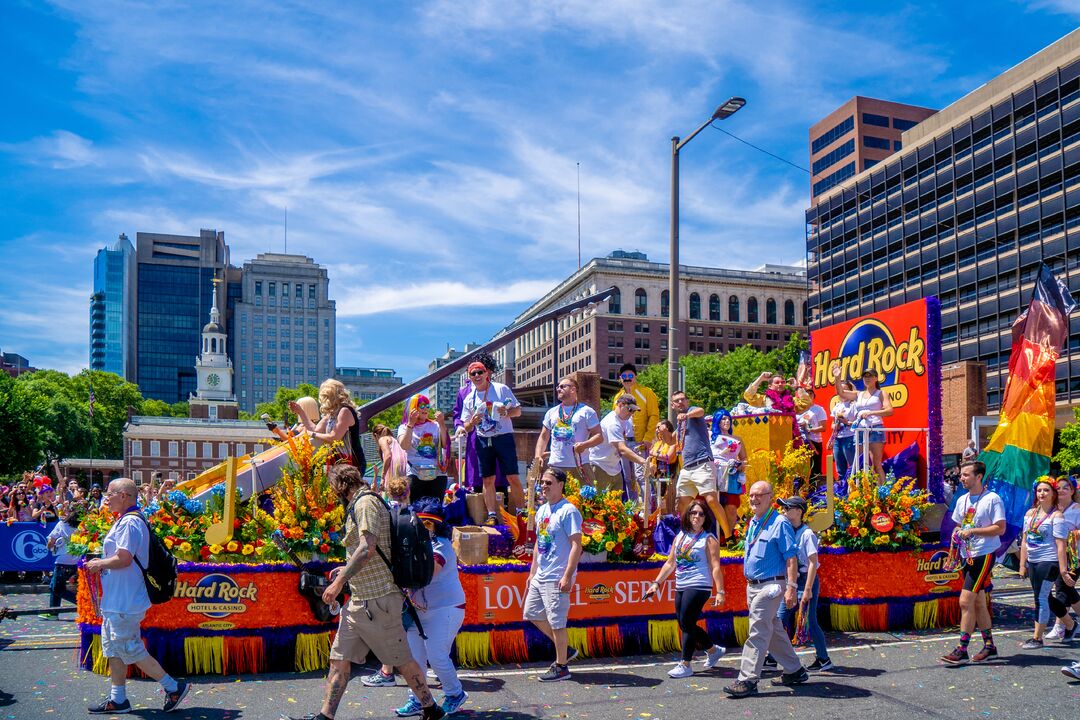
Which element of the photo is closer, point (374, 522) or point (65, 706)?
point (374, 522)

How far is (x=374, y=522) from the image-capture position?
637cm

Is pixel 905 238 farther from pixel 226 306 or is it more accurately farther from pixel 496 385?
pixel 226 306

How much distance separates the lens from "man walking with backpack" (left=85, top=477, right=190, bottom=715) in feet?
22.5

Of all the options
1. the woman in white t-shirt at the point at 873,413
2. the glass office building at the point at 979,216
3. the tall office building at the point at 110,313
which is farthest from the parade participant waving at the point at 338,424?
the tall office building at the point at 110,313

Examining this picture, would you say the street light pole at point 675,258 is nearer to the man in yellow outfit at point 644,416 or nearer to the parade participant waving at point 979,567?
the man in yellow outfit at point 644,416

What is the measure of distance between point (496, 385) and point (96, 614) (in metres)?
4.83

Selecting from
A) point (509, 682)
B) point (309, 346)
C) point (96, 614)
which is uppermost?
point (309, 346)

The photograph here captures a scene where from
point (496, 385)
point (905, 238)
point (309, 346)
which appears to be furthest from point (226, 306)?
point (496, 385)

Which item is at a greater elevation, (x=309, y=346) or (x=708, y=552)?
(x=309, y=346)

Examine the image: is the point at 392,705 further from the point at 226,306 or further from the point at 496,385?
the point at 226,306

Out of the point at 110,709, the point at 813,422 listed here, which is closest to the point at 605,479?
the point at 813,422

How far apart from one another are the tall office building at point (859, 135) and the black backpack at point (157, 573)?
316 ft

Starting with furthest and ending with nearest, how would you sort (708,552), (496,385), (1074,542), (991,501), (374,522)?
(496,385)
(1074,542)
(991,501)
(708,552)
(374,522)

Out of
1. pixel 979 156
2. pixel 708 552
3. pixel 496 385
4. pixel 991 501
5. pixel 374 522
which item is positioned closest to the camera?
pixel 374 522
